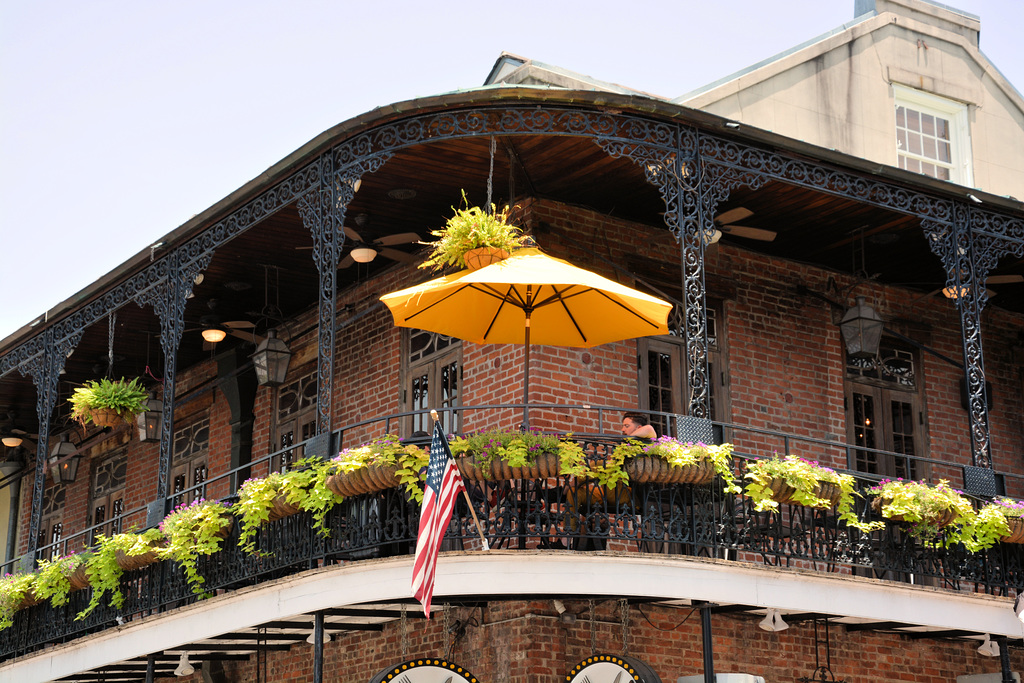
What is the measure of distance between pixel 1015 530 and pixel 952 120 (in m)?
6.78

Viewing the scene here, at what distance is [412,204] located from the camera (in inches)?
473

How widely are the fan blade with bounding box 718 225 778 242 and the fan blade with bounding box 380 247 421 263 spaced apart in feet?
9.88

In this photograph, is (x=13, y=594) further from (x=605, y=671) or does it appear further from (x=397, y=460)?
(x=605, y=671)

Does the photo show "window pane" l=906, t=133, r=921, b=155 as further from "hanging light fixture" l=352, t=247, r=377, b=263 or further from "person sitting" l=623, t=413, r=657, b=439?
"hanging light fixture" l=352, t=247, r=377, b=263

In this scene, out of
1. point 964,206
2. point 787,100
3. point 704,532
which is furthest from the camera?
point 787,100

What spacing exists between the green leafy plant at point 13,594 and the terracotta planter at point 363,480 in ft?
17.1

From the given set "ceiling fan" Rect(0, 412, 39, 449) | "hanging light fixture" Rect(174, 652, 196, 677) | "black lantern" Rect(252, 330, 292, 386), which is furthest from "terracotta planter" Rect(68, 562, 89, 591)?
"ceiling fan" Rect(0, 412, 39, 449)

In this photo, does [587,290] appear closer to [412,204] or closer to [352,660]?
[412,204]

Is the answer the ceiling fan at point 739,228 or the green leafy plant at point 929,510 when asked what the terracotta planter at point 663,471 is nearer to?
the green leafy plant at point 929,510

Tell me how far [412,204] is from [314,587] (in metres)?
3.80

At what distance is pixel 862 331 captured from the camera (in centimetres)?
1205

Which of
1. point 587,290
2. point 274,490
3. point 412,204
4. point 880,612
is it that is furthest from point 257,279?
point 880,612

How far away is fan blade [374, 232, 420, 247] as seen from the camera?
1266cm

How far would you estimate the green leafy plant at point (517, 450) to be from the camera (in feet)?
30.2
